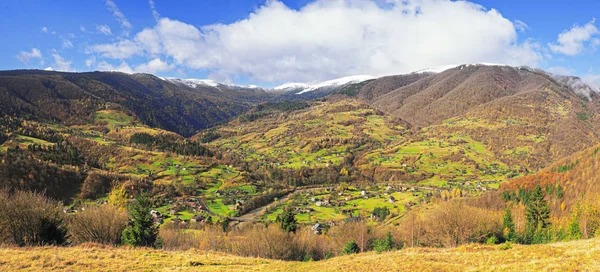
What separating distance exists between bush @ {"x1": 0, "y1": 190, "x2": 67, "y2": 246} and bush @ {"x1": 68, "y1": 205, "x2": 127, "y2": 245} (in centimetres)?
781

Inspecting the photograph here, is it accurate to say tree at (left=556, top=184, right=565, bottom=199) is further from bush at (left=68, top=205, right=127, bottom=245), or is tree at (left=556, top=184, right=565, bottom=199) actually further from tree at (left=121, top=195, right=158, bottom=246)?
bush at (left=68, top=205, right=127, bottom=245)

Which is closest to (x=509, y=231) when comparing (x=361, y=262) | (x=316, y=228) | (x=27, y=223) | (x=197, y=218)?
(x=316, y=228)

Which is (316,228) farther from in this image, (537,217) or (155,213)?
(537,217)

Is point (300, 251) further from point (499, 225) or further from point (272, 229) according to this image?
point (499, 225)

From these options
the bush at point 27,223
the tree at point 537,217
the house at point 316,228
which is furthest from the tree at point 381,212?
the bush at point 27,223

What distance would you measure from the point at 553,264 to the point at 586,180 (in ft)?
484

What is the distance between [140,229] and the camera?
52031mm

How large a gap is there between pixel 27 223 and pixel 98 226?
37.2 ft

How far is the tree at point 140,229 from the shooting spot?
5100cm

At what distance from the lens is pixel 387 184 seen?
648 ft

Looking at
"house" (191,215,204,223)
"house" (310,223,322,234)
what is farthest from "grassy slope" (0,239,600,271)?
"house" (191,215,204,223)

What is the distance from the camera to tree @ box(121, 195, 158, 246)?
5100 centimetres

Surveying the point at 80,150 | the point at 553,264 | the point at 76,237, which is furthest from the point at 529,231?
the point at 80,150

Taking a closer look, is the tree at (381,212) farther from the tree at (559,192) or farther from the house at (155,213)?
the house at (155,213)
